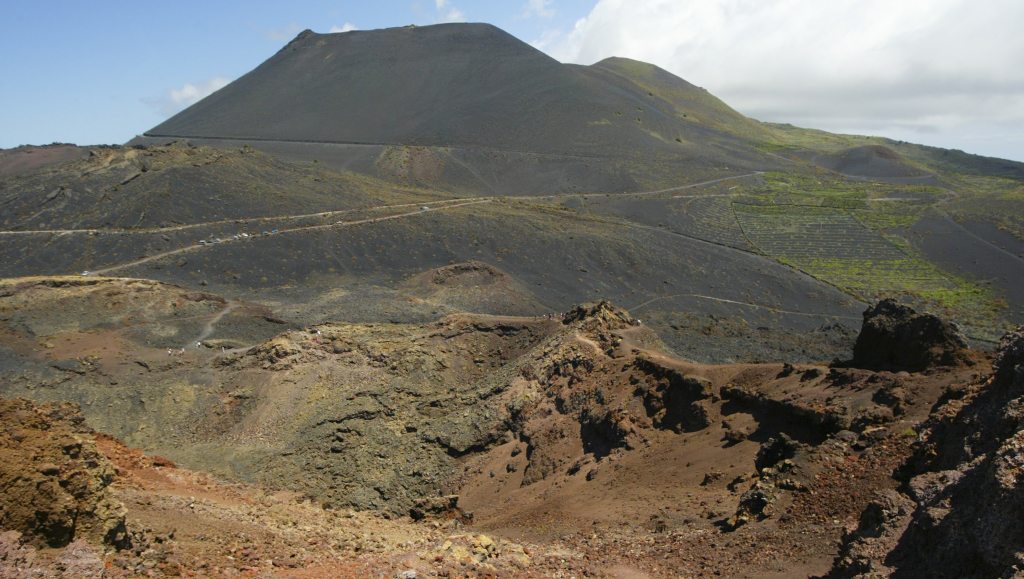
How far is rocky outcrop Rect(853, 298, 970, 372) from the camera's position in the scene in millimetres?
14914

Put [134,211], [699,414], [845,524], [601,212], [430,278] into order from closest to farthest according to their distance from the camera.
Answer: [845,524] < [699,414] < [430,278] < [134,211] < [601,212]

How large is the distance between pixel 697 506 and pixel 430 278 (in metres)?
24.6

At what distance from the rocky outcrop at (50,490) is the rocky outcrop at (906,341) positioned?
15.9 metres

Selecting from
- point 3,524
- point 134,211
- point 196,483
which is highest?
point 134,211

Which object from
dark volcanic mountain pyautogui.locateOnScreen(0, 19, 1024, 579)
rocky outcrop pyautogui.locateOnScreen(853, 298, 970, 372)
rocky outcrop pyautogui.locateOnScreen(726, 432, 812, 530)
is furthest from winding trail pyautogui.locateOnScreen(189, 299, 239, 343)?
rocky outcrop pyautogui.locateOnScreen(853, 298, 970, 372)

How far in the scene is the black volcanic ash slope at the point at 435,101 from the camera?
7325 centimetres

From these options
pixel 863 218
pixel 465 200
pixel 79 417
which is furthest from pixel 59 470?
pixel 863 218

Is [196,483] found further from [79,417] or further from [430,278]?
[430,278]

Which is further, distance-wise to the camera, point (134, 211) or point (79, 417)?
point (134, 211)

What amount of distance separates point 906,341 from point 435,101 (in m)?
72.4

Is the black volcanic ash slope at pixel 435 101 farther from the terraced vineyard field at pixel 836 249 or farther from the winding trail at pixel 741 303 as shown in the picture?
the winding trail at pixel 741 303

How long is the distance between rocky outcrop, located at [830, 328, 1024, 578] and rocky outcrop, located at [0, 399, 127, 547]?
9.35 m

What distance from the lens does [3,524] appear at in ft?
24.5

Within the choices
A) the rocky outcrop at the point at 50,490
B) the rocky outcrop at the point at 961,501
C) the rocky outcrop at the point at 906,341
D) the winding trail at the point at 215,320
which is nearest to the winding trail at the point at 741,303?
the rocky outcrop at the point at 906,341
